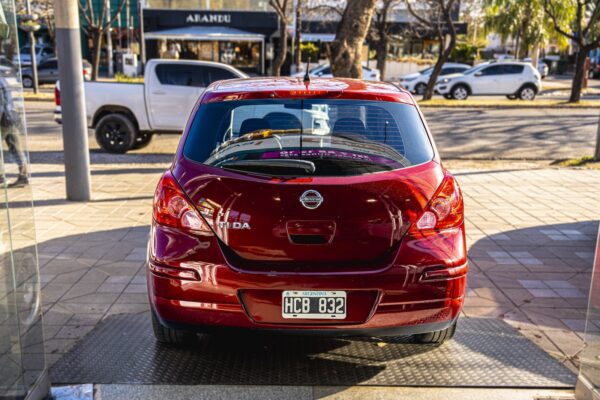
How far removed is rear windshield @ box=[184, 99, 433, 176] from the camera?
352 cm

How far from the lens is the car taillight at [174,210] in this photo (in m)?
3.41

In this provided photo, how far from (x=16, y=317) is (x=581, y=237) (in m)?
5.82

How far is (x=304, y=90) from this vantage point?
3.80 meters

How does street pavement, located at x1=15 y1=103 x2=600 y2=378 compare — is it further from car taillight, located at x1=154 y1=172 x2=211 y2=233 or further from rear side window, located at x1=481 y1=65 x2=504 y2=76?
rear side window, located at x1=481 y1=65 x2=504 y2=76

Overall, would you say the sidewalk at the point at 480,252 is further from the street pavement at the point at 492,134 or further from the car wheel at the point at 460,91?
the car wheel at the point at 460,91

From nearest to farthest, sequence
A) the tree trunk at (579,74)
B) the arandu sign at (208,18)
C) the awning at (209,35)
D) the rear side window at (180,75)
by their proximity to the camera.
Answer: the rear side window at (180,75) < the tree trunk at (579,74) < the awning at (209,35) < the arandu sign at (208,18)

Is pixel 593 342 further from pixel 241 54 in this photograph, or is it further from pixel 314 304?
pixel 241 54

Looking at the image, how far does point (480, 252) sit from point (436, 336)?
8.08ft

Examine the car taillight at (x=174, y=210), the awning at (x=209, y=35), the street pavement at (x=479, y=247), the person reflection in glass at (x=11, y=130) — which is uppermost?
the awning at (x=209, y=35)

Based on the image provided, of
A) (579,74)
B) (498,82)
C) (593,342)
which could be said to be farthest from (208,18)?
(593,342)

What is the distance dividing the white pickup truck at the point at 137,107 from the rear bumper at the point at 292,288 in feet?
29.8

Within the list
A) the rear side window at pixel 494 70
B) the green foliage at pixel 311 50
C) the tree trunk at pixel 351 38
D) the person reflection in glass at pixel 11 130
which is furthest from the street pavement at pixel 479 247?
the green foliage at pixel 311 50

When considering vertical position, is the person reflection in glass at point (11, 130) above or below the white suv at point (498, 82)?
above

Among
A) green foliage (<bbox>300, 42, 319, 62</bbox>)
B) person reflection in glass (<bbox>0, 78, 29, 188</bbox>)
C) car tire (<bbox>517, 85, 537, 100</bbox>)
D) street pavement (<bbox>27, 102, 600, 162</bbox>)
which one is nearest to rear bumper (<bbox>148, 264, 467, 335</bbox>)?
person reflection in glass (<bbox>0, 78, 29, 188</bbox>)
